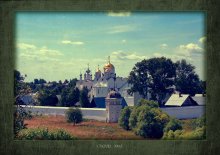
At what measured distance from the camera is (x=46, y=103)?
20.1ft

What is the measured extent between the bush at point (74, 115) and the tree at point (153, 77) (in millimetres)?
609

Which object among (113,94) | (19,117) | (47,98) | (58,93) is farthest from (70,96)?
(19,117)

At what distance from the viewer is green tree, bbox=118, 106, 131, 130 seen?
6105 millimetres

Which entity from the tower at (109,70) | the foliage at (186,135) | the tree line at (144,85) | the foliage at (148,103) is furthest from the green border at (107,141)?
the tower at (109,70)

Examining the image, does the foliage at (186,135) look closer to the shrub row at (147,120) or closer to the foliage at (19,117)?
the shrub row at (147,120)

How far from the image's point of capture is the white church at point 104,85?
6.09m

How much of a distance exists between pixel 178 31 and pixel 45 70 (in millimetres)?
1508

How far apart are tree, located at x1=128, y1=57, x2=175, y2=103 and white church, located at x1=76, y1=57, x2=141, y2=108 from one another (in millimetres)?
73

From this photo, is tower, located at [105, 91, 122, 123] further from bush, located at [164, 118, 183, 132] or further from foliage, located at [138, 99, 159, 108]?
bush, located at [164, 118, 183, 132]

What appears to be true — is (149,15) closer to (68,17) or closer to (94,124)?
(68,17)

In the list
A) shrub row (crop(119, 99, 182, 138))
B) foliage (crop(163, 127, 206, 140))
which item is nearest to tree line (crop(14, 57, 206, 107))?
shrub row (crop(119, 99, 182, 138))

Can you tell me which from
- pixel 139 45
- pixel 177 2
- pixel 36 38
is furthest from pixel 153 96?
pixel 36 38

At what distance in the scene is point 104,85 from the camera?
20.2ft

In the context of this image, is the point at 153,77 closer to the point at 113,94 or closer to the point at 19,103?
the point at 113,94
